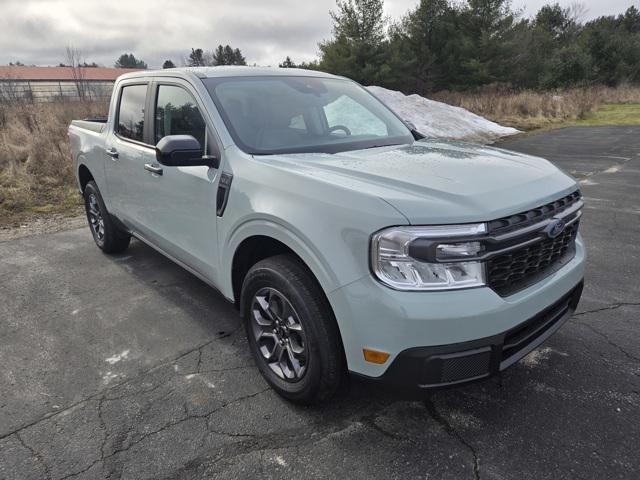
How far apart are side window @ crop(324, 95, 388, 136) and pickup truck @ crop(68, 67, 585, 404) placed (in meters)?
0.02

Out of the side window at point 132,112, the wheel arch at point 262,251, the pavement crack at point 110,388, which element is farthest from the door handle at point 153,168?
the pavement crack at point 110,388

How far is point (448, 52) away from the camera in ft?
122

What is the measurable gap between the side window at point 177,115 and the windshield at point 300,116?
187 mm

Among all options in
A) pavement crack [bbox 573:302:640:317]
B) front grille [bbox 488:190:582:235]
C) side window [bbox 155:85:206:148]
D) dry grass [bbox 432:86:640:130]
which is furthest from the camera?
dry grass [bbox 432:86:640:130]

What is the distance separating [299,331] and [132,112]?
271 centimetres

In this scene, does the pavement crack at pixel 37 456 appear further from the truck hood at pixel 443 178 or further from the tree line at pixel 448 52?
the tree line at pixel 448 52

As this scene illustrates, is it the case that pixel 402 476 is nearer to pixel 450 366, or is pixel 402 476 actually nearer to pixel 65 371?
pixel 450 366

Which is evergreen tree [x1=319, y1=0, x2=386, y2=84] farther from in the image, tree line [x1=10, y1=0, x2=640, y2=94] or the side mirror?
the side mirror

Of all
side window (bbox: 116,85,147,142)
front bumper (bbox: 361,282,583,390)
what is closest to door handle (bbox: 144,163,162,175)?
side window (bbox: 116,85,147,142)

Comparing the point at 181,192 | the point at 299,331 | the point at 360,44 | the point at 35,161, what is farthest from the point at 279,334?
the point at 360,44

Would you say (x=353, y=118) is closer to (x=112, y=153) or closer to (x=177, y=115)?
(x=177, y=115)

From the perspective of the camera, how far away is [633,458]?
214 cm

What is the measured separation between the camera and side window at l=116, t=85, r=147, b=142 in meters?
3.80

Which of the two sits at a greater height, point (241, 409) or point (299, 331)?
point (299, 331)
